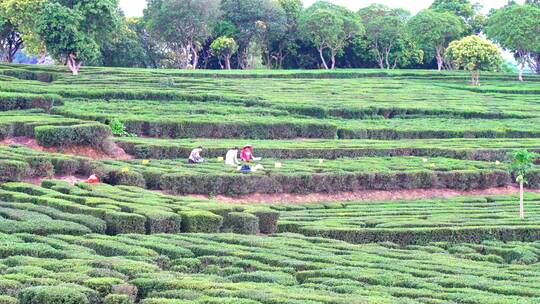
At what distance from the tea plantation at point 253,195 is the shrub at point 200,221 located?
0.04 m

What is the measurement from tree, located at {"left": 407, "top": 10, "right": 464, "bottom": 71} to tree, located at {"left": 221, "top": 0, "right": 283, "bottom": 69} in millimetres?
13981

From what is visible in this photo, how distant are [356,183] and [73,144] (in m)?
11.7

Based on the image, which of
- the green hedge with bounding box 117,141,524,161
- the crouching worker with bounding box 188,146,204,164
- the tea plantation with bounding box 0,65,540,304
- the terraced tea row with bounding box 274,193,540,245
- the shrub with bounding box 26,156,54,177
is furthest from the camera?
the green hedge with bounding box 117,141,524,161

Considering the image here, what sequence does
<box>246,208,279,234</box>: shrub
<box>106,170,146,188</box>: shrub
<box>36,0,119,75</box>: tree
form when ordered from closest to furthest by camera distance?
<box>246,208,279,234</box>: shrub
<box>106,170,146,188</box>: shrub
<box>36,0,119,75</box>: tree

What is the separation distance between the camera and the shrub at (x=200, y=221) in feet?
91.8

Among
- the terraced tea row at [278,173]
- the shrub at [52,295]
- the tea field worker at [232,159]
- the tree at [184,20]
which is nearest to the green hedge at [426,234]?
the terraced tea row at [278,173]

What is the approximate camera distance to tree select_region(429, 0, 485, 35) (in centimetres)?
11806

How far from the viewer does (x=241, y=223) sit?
2903 cm

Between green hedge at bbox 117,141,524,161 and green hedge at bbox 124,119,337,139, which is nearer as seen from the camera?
green hedge at bbox 117,141,524,161

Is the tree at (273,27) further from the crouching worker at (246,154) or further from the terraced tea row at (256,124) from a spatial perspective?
the crouching worker at (246,154)

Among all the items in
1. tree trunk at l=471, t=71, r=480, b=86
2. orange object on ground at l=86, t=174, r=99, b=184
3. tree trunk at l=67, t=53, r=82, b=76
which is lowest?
tree trunk at l=471, t=71, r=480, b=86

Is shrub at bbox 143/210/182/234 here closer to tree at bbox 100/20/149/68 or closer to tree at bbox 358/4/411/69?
tree at bbox 100/20/149/68

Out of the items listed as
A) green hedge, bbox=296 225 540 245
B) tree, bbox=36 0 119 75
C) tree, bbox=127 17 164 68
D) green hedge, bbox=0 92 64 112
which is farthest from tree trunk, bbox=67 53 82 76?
green hedge, bbox=296 225 540 245

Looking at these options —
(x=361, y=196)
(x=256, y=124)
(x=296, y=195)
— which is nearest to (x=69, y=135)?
(x=296, y=195)
